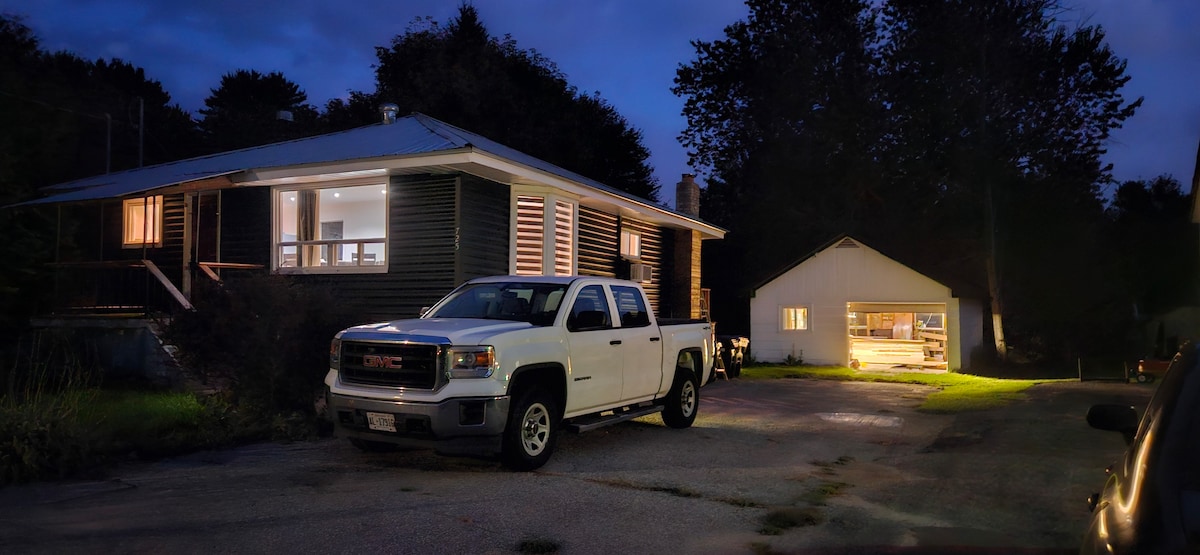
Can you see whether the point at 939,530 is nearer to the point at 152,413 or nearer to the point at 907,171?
the point at 152,413

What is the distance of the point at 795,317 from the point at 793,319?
0.34ft

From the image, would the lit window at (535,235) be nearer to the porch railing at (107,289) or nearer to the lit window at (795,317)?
the porch railing at (107,289)

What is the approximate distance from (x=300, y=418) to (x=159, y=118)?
34.4 meters

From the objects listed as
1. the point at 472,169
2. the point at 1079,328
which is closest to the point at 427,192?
the point at 472,169

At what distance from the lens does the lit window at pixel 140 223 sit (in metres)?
17.2

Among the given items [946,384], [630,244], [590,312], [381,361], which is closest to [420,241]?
[590,312]

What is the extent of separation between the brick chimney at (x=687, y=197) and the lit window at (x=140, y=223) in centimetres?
1305

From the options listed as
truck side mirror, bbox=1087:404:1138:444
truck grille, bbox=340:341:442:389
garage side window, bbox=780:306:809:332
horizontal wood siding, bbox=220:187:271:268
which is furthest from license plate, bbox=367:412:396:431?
garage side window, bbox=780:306:809:332

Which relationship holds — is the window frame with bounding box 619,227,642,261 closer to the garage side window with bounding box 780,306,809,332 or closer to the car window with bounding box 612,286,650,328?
the garage side window with bounding box 780,306,809,332

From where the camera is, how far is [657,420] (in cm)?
1183

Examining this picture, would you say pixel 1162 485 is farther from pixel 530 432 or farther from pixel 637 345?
pixel 637 345

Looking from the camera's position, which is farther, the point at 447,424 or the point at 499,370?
the point at 499,370

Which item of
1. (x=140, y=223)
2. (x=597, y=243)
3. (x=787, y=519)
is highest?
(x=140, y=223)

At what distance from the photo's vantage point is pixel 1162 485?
8.76 ft
